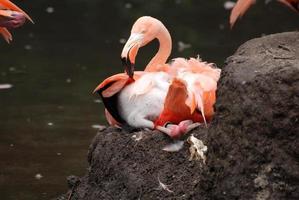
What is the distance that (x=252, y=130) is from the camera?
8.18ft

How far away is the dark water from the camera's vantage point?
4375 mm

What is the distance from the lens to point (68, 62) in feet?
23.0

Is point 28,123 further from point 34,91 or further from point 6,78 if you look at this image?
point 6,78

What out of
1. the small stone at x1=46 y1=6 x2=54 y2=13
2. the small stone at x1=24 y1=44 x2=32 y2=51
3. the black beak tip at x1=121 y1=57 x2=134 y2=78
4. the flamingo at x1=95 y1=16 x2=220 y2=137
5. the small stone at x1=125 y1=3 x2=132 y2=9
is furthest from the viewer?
the small stone at x1=125 y1=3 x2=132 y2=9

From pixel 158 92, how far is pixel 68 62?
3.83m

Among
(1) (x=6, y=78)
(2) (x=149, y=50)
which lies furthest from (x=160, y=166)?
(2) (x=149, y=50)

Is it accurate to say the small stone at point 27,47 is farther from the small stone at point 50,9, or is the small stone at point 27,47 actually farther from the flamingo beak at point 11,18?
the flamingo beak at point 11,18

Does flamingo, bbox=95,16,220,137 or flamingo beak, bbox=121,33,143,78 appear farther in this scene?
flamingo beak, bbox=121,33,143,78

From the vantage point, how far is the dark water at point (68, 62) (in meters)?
4.38

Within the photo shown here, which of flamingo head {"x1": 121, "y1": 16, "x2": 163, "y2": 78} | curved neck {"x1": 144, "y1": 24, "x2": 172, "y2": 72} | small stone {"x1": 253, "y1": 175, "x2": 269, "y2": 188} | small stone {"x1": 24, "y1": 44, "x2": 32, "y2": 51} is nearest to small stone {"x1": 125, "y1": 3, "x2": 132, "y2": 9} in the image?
small stone {"x1": 24, "y1": 44, "x2": 32, "y2": 51}

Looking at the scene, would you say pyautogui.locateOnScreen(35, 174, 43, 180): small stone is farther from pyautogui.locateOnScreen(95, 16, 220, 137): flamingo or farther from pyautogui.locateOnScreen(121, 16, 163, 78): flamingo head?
pyautogui.locateOnScreen(121, 16, 163, 78): flamingo head

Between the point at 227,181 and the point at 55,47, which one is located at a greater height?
the point at 227,181

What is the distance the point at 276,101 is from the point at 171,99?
0.68m

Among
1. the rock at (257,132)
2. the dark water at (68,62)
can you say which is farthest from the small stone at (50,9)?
the rock at (257,132)
